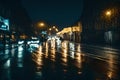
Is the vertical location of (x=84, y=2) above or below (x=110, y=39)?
above

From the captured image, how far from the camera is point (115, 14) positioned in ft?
246

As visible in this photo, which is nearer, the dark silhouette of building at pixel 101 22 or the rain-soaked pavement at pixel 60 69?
the rain-soaked pavement at pixel 60 69

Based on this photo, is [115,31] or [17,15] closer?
[115,31]

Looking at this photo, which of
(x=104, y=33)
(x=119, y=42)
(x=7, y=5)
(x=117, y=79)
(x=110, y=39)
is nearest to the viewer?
(x=117, y=79)

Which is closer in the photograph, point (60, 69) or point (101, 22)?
point (60, 69)

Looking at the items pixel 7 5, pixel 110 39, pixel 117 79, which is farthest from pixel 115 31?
pixel 117 79

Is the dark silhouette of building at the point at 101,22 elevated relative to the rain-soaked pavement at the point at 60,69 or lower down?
elevated

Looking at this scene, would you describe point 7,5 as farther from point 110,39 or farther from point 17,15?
point 110,39

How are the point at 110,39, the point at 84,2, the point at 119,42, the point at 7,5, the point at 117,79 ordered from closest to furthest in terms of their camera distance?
1. the point at 117,79
2. the point at 119,42
3. the point at 110,39
4. the point at 7,5
5. the point at 84,2

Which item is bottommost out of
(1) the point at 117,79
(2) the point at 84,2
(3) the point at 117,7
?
(1) the point at 117,79

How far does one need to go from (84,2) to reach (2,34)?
51.5 meters

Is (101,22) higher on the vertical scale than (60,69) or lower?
higher

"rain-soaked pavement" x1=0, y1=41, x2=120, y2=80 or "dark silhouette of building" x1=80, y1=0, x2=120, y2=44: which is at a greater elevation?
"dark silhouette of building" x1=80, y1=0, x2=120, y2=44

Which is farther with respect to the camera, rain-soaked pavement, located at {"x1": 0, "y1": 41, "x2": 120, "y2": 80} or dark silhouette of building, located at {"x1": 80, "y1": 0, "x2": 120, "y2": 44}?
dark silhouette of building, located at {"x1": 80, "y1": 0, "x2": 120, "y2": 44}
